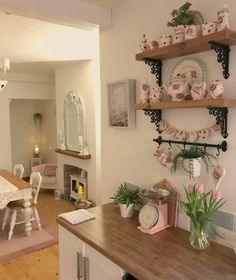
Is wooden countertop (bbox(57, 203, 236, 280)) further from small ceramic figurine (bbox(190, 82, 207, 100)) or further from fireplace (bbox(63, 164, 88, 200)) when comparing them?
fireplace (bbox(63, 164, 88, 200))

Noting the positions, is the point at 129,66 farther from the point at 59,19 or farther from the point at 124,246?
the point at 124,246

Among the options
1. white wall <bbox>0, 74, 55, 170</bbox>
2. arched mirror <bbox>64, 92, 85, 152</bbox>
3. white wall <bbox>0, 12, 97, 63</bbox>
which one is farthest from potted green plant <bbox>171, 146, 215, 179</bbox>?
white wall <bbox>0, 74, 55, 170</bbox>

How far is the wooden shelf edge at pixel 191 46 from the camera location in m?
1.29

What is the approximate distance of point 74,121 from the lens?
463 centimetres

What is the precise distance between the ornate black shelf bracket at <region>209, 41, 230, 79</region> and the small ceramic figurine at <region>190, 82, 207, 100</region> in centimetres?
13

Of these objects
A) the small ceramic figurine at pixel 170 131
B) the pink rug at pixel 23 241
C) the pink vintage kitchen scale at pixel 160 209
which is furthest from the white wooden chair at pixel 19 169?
the small ceramic figurine at pixel 170 131

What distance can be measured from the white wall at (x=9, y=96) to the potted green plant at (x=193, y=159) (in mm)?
4653

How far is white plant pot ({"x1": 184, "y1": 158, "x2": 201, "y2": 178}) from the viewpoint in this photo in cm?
151

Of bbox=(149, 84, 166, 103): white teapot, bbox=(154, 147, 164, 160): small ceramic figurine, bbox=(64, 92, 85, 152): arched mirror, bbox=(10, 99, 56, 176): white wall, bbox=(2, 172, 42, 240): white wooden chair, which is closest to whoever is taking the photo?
bbox=(149, 84, 166, 103): white teapot

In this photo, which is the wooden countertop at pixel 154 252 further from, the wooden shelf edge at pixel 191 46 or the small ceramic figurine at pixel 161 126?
the wooden shelf edge at pixel 191 46

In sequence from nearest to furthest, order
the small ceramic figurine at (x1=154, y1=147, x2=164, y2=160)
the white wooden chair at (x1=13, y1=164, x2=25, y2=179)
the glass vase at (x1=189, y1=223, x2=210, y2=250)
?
the glass vase at (x1=189, y1=223, x2=210, y2=250), the small ceramic figurine at (x1=154, y1=147, x2=164, y2=160), the white wooden chair at (x1=13, y1=164, x2=25, y2=179)

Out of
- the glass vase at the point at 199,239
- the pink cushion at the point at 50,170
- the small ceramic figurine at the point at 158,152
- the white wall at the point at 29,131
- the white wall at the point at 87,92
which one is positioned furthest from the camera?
the white wall at the point at 29,131

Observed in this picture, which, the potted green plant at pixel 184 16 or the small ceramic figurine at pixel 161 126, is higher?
the potted green plant at pixel 184 16

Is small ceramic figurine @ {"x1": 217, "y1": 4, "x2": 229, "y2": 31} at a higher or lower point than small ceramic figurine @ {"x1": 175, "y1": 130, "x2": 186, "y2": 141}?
higher
